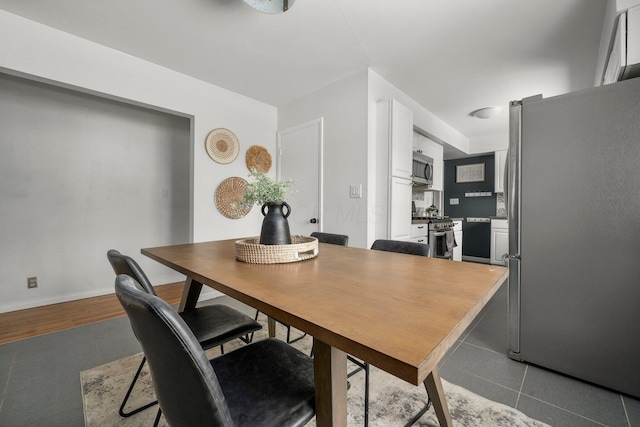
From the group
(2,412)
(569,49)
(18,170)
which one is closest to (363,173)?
(569,49)

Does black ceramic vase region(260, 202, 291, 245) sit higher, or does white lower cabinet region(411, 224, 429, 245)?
black ceramic vase region(260, 202, 291, 245)

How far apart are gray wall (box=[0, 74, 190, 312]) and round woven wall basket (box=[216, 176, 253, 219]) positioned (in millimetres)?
1017

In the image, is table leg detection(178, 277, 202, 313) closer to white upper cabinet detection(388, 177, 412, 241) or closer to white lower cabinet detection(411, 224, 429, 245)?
white upper cabinet detection(388, 177, 412, 241)

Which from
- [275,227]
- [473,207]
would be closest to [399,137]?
[275,227]

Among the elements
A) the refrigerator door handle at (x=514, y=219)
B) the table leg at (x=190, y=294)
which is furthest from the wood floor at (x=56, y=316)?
the refrigerator door handle at (x=514, y=219)

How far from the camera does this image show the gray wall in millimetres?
2746

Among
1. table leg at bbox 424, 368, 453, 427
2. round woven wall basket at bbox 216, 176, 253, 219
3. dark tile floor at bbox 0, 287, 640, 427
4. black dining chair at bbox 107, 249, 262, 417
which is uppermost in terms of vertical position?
round woven wall basket at bbox 216, 176, 253, 219

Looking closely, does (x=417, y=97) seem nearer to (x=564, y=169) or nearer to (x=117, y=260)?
(x=564, y=169)

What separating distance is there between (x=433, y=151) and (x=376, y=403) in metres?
3.98

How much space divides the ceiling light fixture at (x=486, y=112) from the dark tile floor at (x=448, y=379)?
2.95m

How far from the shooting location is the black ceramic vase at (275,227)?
1.29m

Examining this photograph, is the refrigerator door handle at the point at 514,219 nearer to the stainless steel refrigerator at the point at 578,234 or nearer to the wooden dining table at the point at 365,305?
the stainless steel refrigerator at the point at 578,234

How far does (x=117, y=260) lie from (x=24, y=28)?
2.38m

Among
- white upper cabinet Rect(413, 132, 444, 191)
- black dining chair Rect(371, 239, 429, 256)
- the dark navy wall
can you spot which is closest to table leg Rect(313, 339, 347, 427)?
black dining chair Rect(371, 239, 429, 256)
